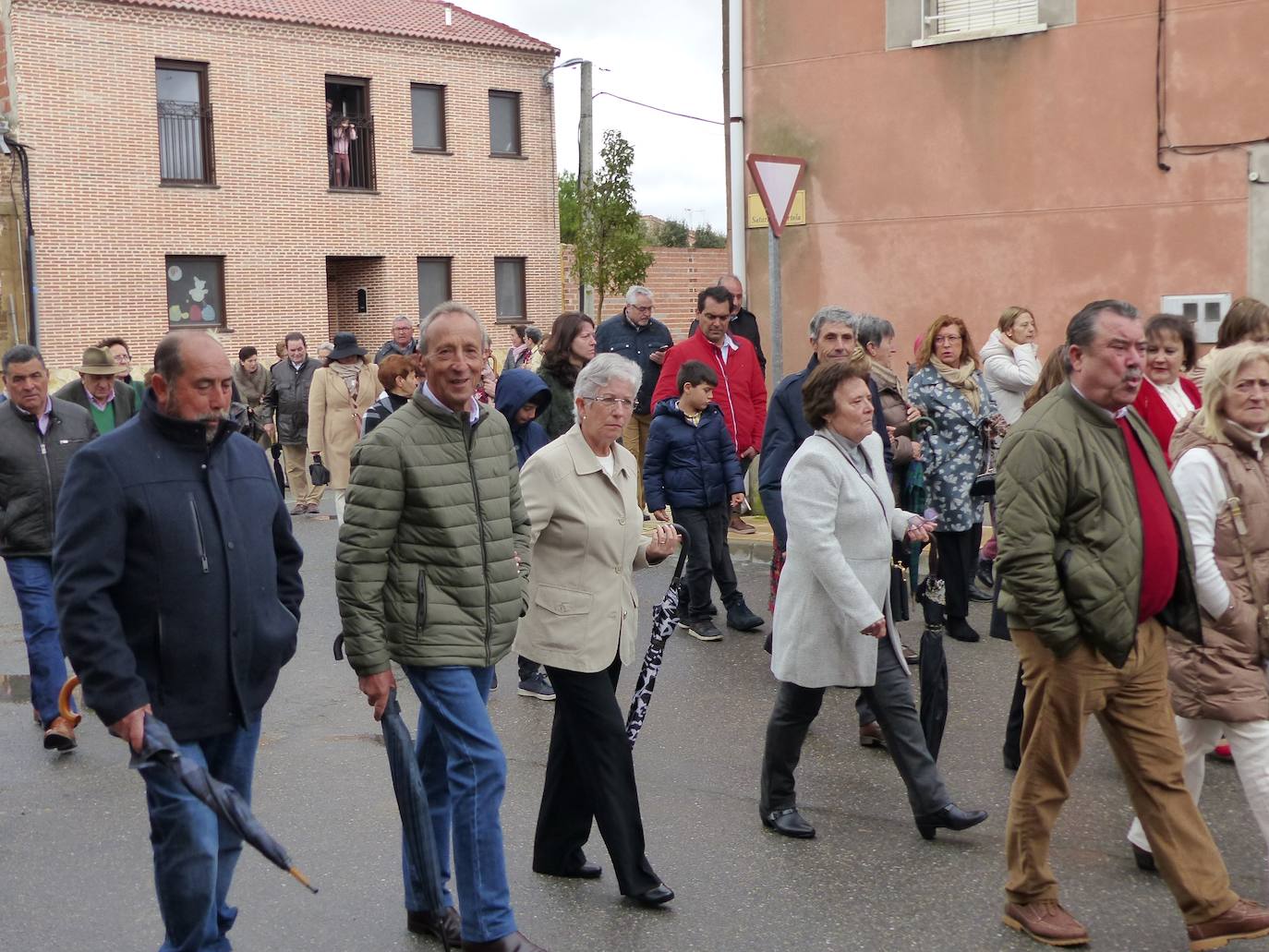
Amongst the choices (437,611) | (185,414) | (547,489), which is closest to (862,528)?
(547,489)

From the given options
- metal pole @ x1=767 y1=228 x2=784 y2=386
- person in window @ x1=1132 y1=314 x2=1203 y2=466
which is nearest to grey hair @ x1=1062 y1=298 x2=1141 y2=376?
person in window @ x1=1132 y1=314 x2=1203 y2=466

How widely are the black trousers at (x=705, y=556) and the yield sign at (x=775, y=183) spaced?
129 inches

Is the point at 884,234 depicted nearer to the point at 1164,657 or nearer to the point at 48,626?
the point at 48,626

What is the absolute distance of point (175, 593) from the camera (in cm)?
390

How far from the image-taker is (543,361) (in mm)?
8547

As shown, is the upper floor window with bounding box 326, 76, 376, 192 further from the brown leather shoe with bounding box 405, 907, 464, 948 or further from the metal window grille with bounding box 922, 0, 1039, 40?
the brown leather shoe with bounding box 405, 907, 464, 948

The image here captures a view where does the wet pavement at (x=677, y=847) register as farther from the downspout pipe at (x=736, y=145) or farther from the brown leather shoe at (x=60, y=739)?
the downspout pipe at (x=736, y=145)

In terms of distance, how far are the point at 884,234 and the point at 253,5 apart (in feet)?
71.7

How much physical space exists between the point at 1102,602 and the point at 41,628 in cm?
508

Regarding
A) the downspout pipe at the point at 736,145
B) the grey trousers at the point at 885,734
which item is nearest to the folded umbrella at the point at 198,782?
the grey trousers at the point at 885,734

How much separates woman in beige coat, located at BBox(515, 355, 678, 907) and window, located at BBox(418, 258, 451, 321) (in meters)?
30.0

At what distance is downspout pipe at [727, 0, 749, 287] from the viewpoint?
14.5 metres

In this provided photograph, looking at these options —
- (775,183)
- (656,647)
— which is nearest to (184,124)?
(775,183)

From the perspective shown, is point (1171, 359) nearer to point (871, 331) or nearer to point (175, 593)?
point (871, 331)
